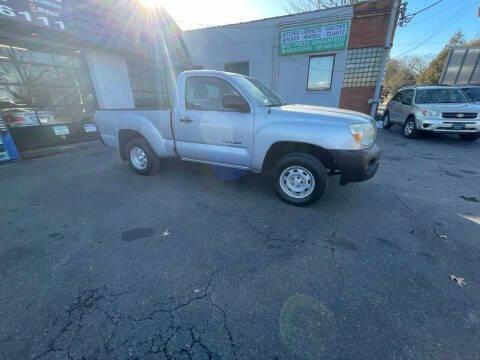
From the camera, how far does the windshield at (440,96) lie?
24.6 ft

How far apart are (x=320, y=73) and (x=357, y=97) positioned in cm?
238

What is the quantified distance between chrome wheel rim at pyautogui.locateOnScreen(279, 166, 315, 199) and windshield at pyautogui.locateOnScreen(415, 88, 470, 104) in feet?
25.3

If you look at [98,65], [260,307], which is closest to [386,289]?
[260,307]

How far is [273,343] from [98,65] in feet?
33.5

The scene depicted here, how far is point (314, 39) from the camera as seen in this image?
441 inches

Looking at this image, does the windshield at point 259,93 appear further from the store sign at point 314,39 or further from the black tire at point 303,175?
the store sign at point 314,39

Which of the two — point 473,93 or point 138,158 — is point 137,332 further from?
point 473,93

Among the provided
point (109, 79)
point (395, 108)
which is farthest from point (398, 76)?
point (109, 79)

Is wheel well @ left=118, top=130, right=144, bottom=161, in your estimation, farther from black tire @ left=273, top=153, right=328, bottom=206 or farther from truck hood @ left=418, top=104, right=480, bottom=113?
truck hood @ left=418, top=104, right=480, bottom=113

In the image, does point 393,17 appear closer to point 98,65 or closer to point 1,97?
point 98,65

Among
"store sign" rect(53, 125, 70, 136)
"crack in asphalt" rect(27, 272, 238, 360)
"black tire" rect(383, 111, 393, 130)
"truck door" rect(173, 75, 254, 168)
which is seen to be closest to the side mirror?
"truck door" rect(173, 75, 254, 168)

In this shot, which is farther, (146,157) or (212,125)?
(146,157)

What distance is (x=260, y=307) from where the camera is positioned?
1821 mm

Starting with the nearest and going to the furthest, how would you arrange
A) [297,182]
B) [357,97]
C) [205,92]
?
[297,182] → [205,92] → [357,97]
